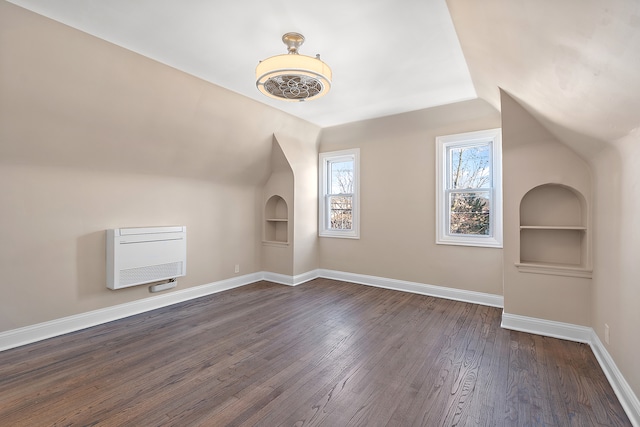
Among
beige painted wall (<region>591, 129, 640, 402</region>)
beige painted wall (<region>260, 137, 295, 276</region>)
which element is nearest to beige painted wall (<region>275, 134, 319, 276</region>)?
beige painted wall (<region>260, 137, 295, 276</region>)

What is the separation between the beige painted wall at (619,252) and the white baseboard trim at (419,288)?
1242 mm

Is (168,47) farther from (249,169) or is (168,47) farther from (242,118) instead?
(249,169)

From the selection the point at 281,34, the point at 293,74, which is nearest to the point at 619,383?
the point at 293,74

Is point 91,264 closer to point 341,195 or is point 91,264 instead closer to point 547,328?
point 341,195

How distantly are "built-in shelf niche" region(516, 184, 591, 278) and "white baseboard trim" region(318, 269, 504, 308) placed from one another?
87cm

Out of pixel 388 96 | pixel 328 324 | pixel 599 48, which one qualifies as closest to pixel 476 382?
pixel 328 324

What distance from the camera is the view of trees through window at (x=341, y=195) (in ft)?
17.5

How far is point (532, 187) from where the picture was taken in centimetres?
313

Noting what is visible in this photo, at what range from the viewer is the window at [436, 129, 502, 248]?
394cm

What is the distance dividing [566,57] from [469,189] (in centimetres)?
273

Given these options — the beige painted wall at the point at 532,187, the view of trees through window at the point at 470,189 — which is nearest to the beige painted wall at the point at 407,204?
the view of trees through window at the point at 470,189

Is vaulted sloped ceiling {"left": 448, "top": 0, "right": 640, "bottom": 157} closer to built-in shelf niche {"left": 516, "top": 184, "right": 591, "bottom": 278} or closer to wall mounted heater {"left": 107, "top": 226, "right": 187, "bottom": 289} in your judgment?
built-in shelf niche {"left": 516, "top": 184, "right": 591, "bottom": 278}

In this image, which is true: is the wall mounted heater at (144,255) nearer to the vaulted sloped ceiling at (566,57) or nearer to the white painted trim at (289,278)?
the white painted trim at (289,278)

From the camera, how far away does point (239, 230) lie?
5004mm
